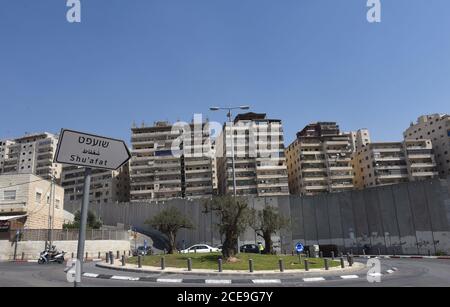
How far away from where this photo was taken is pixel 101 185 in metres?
121

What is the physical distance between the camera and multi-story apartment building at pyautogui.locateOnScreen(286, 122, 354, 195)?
115562 mm

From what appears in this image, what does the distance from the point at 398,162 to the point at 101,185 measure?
88543 mm

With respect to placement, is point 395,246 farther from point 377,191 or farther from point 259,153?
point 259,153

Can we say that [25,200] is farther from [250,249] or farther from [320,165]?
[320,165]

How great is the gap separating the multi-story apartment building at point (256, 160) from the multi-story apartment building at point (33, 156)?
198ft

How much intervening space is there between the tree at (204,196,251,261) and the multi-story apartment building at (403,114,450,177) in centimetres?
10755

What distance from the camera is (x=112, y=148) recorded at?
5148 millimetres

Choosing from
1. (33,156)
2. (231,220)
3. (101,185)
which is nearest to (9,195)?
(231,220)

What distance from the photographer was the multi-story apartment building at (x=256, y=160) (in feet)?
369

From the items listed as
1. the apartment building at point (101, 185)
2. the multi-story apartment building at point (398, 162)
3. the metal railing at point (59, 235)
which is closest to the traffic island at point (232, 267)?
the metal railing at point (59, 235)

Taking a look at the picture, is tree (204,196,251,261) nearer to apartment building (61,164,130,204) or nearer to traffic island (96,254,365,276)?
traffic island (96,254,365,276)

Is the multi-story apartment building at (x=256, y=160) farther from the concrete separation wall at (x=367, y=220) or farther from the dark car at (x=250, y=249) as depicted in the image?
the dark car at (x=250, y=249)

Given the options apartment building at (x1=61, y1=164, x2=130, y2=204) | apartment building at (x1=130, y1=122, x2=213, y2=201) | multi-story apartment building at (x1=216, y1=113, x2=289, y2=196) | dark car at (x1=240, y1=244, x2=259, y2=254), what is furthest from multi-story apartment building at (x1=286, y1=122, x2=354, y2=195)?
dark car at (x1=240, y1=244, x2=259, y2=254)
